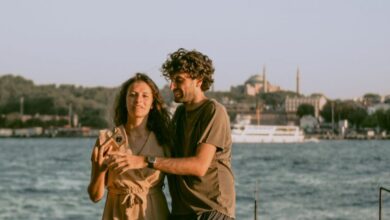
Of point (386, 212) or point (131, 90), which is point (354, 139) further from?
point (131, 90)

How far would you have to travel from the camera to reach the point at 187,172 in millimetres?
3736

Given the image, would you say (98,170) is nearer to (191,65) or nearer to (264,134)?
(191,65)

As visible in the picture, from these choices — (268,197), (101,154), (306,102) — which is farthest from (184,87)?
(306,102)

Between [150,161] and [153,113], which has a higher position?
[153,113]

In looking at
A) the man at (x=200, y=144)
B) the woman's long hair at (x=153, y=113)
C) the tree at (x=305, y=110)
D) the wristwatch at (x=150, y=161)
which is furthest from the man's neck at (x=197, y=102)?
the tree at (x=305, y=110)

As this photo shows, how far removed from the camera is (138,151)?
3.99 meters

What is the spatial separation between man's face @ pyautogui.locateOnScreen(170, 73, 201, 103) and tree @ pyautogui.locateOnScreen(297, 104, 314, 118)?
180559 mm

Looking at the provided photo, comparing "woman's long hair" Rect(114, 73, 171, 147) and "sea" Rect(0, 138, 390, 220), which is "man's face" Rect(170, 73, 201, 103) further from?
"sea" Rect(0, 138, 390, 220)

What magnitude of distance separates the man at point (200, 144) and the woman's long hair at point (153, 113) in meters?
0.10

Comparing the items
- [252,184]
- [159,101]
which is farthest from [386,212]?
[159,101]

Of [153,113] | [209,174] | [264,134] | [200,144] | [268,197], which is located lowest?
[264,134]

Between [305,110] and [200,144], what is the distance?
183566 mm

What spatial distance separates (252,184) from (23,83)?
145057 mm

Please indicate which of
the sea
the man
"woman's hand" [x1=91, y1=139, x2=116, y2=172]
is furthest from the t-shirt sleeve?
the sea
